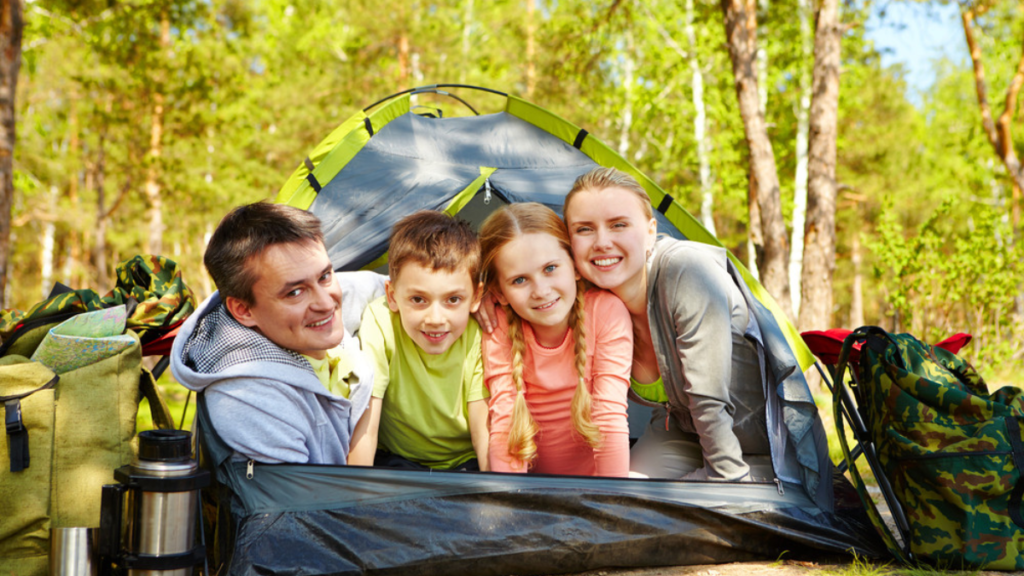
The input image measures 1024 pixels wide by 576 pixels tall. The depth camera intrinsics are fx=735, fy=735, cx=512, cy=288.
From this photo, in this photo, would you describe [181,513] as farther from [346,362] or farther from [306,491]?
[346,362]

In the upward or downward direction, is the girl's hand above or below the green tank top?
above

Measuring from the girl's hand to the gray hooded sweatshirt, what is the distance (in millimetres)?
459

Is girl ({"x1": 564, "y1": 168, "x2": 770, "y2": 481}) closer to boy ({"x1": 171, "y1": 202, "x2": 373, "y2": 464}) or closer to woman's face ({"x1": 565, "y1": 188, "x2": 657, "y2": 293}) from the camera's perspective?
woman's face ({"x1": 565, "y1": 188, "x2": 657, "y2": 293})

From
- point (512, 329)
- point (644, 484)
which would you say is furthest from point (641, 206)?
point (644, 484)

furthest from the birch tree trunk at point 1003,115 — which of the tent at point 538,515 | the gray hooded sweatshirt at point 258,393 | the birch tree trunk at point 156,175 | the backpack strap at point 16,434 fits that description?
the birch tree trunk at point 156,175

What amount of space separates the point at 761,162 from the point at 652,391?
4.04 m

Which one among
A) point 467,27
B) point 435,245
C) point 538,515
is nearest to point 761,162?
point 435,245

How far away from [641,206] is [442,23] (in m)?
14.2

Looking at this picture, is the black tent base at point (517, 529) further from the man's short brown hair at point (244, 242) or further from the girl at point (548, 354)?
the man's short brown hair at point (244, 242)

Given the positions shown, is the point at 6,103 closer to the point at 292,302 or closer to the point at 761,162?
the point at 292,302

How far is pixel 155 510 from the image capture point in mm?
1888

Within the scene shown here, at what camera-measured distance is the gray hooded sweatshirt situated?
6.79ft

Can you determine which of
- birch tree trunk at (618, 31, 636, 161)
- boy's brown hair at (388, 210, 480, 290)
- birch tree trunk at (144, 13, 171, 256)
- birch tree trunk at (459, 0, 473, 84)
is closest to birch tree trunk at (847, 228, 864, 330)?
birch tree trunk at (618, 31, 636, 161)

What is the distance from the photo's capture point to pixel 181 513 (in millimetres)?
1914
